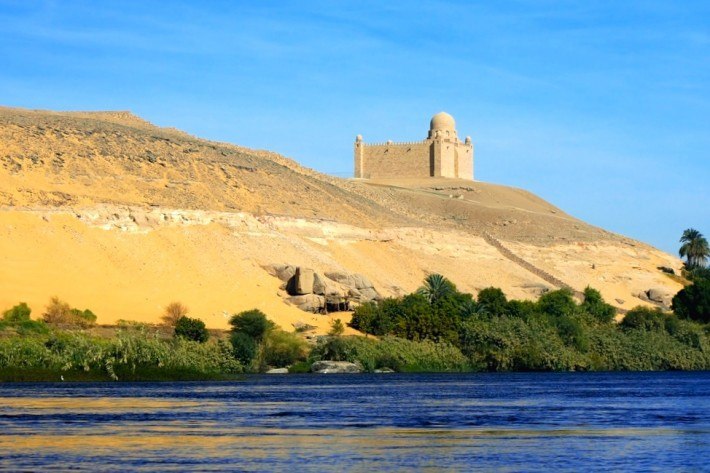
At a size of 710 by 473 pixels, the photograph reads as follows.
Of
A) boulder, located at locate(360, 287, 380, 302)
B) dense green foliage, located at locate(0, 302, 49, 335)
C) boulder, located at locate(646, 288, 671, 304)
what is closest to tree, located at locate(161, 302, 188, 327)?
dense green foliage, located at locate(0, 302, 49, 335)

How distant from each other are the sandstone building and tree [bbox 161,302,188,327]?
7852 cm

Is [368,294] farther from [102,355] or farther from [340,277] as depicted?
[102,355]

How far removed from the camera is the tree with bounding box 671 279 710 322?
3354 inches

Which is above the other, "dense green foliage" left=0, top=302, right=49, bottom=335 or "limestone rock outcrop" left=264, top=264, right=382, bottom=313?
"limestone rock outcrop" left=264, top=264, right=382, bottom=313

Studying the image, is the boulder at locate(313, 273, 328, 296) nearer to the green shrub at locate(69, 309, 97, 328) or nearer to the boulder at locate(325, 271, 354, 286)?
the boulder at locate(325, 271, 354, 286)

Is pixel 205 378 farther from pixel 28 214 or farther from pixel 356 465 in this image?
pixel 356 465

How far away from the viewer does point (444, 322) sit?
67.0 m

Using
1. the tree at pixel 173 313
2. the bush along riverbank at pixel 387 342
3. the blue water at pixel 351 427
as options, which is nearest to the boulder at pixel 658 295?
the bush along riverbank at pixel 387 342

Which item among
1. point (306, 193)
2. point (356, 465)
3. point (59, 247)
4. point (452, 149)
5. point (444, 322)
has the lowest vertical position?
point (356, 465)

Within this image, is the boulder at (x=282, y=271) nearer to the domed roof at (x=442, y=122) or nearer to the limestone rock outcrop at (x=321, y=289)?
the limestone rock outcrop at (x=321, y=289)

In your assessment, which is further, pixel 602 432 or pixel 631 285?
pixel 631 285

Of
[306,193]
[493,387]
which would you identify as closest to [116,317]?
[493,387]

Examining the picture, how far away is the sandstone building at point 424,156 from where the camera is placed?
144000mm

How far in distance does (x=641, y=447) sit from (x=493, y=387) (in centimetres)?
2229
